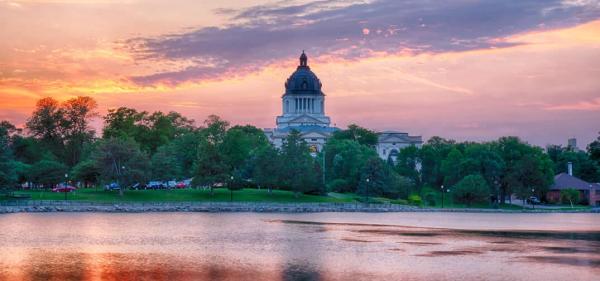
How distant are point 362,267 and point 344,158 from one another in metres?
96.0

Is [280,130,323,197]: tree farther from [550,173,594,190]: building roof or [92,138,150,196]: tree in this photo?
[550,173,594,190]: building roof

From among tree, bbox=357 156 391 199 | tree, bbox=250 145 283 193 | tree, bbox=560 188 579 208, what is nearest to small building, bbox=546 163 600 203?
tree, bbox=560 188 579 208

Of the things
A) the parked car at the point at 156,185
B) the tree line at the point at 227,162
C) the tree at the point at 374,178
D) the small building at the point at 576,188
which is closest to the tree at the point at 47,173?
the tree line at the point at 227,162

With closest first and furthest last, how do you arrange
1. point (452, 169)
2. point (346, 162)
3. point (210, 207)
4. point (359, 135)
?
point (210, 207) → point (452, 169) → point (346, 162) → point (359, 135)

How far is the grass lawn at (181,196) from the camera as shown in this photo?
10076cm

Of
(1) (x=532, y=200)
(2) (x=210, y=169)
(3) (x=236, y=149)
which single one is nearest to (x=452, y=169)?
(1) (x=532, y=200)

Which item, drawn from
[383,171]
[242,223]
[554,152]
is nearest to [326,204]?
[383,171]

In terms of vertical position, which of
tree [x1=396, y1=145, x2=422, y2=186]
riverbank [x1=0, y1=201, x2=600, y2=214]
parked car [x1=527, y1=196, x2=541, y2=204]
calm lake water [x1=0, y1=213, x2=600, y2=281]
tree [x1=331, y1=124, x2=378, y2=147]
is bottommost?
calm lake water [x1=0, y1=213, x2=600, y2=281]

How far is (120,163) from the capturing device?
4213 inches

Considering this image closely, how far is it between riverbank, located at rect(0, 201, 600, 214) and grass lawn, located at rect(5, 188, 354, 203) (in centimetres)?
387

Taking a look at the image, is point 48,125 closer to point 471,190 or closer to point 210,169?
point 210,169

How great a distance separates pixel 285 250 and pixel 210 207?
1912 inches

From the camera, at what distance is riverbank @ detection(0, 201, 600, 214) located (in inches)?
3583

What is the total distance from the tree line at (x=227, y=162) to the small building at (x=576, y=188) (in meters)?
4.07
